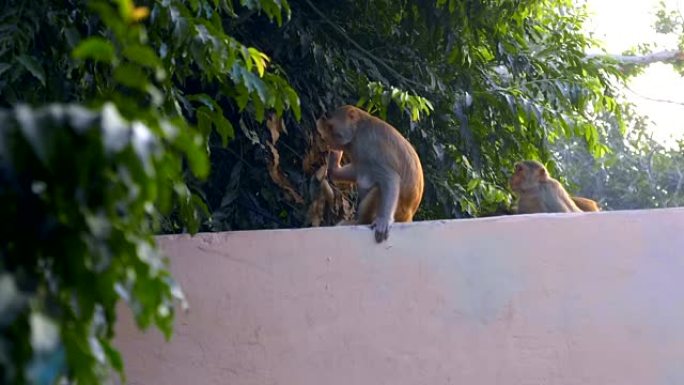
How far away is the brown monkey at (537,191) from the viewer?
22.5 feet

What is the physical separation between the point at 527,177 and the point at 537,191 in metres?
0.14

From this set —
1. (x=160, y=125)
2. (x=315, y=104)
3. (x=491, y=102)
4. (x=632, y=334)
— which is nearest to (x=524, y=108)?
(x=491, y=102)

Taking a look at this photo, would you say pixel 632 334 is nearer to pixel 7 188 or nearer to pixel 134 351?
pixel 134 351

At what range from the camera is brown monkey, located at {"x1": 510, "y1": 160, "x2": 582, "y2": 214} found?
22.5 feet

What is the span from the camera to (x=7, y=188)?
165 cm

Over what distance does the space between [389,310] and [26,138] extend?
347cm

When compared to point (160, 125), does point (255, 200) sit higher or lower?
lower

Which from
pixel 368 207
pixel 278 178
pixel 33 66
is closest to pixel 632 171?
pixel 278 178

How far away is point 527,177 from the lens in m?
7.04

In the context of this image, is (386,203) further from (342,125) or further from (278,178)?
(278,178)

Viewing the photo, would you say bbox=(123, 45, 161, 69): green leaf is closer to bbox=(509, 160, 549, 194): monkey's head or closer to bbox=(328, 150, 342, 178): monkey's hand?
bbox=(328, 150, 342, 178): monkey's hand

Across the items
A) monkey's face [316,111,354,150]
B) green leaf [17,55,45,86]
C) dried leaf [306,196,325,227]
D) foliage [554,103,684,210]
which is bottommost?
foliage [554,103,684,210]

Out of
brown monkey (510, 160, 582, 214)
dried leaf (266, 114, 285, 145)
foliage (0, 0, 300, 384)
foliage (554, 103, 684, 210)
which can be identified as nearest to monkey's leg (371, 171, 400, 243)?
dried leaf (266, 114, 285, 145)

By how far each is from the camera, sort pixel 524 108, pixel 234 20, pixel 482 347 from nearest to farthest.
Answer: pixel 482 347 → pixel 234 20 → pixel 524 108
